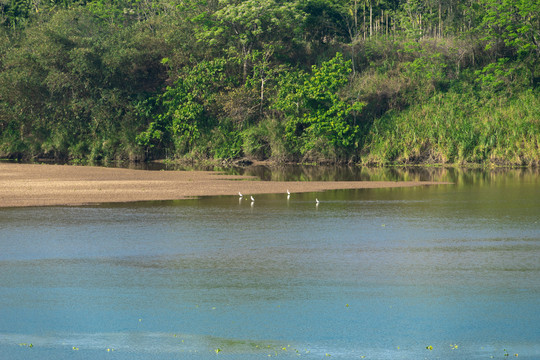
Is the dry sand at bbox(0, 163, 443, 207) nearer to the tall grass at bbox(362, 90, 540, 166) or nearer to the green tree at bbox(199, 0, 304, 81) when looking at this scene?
the tall grass at bbox(362, 90, 540, 166)

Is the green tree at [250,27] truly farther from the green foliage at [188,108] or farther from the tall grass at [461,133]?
the tall grass at [461,133]

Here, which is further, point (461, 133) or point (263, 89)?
point (263, 89)

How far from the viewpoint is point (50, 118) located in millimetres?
50375

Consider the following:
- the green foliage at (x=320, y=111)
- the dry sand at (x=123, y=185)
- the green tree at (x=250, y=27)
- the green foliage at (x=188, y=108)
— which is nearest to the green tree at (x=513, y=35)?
the green foliage at (x=320, y=111)

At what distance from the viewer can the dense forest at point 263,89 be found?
44.3 m

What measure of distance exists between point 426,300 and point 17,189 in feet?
65.3

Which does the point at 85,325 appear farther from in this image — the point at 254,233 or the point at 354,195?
the point at 354,195

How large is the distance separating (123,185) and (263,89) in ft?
66.1

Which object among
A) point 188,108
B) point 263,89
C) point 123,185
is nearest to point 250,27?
point 263,89

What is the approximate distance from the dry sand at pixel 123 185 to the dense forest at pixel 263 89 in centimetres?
1079

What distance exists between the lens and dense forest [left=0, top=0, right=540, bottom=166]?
4434 cm

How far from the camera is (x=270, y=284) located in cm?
1165

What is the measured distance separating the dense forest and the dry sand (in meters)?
10.8

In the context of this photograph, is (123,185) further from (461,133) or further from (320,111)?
(461,133)
